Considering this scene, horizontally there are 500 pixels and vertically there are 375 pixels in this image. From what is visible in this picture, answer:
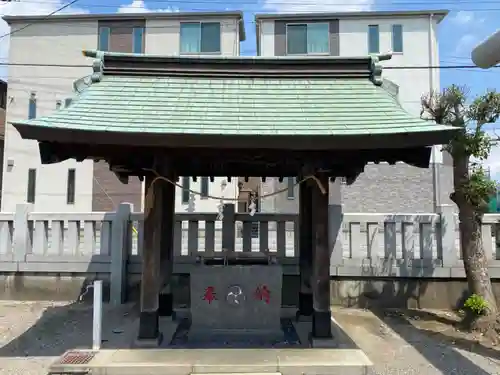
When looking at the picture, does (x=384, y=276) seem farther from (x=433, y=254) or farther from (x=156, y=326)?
(x=156, y=326)

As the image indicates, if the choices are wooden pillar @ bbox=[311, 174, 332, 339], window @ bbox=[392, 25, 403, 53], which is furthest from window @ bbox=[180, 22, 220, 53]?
wooden pillar @ bbox=[311, 174, 332, 339]

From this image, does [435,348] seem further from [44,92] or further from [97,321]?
[44,92]

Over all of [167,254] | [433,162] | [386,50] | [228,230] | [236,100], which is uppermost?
[386,50]

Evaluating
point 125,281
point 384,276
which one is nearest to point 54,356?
point 125,281

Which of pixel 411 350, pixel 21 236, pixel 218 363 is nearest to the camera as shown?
pixel 218 363

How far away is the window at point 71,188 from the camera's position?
80.0ft

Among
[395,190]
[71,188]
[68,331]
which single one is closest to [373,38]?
[395,190]

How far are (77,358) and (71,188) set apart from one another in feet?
68.3

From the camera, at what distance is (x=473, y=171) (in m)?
7.71

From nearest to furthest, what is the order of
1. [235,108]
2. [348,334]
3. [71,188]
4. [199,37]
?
1. [235,108]
2. [348,334]
3. [199,37]
4. [71,188]

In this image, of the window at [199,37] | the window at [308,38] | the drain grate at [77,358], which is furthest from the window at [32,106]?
the drain grate at [77,358]

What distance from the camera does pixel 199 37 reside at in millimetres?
24312

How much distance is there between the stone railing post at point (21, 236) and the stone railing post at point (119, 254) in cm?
197

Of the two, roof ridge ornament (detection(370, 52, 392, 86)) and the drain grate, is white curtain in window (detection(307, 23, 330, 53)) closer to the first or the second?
roof ridge ornament (detection(370, 52, 392, 86))
